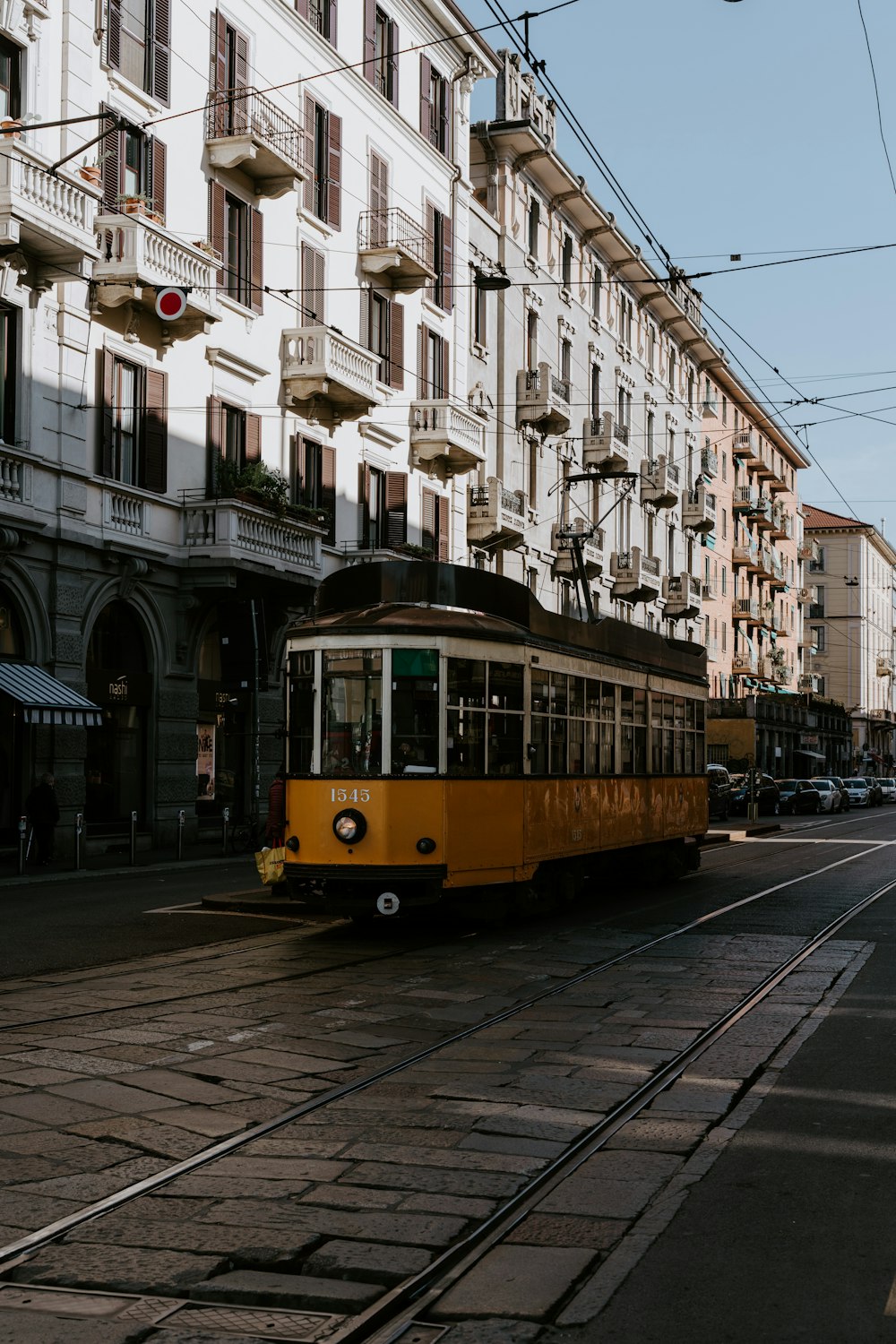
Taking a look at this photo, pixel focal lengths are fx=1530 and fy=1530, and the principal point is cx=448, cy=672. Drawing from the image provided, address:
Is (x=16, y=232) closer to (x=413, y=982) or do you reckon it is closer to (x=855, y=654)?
(x=413, y=982)

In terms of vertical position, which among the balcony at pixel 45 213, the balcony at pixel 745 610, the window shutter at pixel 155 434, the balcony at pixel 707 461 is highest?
the balcony at pixel 707 461

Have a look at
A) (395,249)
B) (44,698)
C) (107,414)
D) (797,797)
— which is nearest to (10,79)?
(107,414)

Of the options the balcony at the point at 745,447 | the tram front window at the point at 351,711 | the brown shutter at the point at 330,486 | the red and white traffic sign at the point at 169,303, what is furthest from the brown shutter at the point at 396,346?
the balcony at the point at 745,447

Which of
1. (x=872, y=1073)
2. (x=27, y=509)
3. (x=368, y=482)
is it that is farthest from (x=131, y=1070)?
(x=368, y=482)

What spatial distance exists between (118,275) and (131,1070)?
18.7m

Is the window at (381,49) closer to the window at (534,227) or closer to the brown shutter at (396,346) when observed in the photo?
the brown shutter at (396,346)

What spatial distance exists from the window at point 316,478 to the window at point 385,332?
3.04m

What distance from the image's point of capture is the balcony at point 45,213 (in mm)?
21109

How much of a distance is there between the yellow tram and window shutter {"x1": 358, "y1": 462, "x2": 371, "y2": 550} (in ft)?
61.5

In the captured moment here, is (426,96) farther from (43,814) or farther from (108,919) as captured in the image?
(108,919)

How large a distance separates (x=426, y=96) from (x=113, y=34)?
1376 centimetres

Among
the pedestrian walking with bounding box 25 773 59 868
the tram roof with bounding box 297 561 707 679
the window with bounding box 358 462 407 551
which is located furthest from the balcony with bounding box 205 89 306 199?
Result: the tram roof with bounding box 297 561 707 679

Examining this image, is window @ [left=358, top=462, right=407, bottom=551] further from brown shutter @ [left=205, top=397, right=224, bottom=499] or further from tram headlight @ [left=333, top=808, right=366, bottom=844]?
tram headlight @ [left=333, top=808, right=366, bottom=844]

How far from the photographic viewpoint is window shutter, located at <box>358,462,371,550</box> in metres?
34.1
